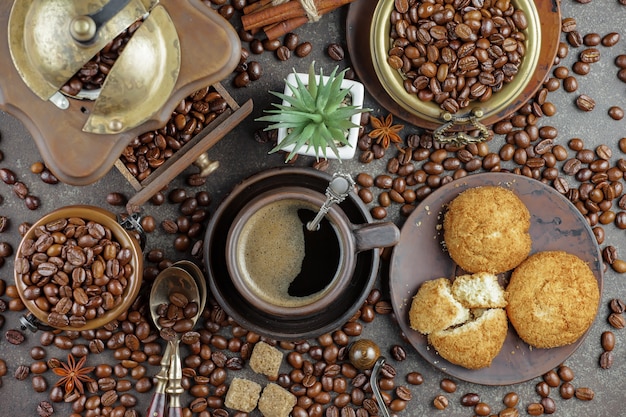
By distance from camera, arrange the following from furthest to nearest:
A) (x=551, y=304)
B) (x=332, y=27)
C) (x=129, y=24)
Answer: (x=332, y=27)
(x=551, y=304)
(x=129, y=24)

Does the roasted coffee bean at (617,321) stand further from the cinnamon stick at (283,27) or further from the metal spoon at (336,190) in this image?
the cinnamon stick at (283,27)

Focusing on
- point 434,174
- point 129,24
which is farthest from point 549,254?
point 129,24

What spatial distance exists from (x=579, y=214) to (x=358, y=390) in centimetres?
84

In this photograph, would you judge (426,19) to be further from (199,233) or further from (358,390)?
(358,390)

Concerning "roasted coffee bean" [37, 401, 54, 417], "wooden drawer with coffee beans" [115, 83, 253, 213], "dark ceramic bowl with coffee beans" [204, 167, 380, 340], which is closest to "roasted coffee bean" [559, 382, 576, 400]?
"dark ceramic bowl with coffee beans" [204, 167, 380, 340]

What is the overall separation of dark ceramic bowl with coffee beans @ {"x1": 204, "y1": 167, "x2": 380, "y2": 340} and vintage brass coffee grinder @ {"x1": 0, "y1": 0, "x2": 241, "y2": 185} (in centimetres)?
35

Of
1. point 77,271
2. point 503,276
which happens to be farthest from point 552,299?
point 77,271

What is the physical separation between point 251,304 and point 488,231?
0.68m

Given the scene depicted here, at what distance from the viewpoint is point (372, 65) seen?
6.39 feet

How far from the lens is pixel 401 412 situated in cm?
206

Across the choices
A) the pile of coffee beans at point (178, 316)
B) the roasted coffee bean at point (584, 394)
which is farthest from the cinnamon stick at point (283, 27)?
the roasted coffee bean at point (584, 394)

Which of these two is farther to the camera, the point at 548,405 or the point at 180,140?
the point at 548,405

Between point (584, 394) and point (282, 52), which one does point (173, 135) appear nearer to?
point (282, 52)

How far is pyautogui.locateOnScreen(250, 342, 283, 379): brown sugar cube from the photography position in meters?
1.99
